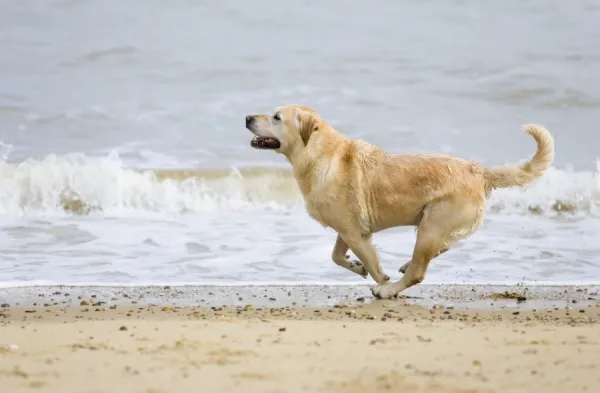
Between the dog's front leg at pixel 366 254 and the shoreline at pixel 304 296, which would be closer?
the shoreline at pixel 304 296

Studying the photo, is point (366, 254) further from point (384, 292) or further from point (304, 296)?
point (304, 296)

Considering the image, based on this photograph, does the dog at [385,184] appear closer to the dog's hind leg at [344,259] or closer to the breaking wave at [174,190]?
the dog's hind leg at [344,259]

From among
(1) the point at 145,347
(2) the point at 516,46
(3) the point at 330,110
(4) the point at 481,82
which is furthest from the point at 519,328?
(2) the point at 516,46

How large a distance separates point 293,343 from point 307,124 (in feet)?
8.79

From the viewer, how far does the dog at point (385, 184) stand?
7203 millimetres

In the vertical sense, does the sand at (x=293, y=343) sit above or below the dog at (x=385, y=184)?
below

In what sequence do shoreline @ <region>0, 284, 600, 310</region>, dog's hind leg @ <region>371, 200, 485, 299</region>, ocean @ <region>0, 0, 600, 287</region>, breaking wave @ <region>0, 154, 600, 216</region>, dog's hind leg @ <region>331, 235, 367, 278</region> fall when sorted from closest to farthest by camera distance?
shoreline @ <region>0, 284, 600, 310</region>, dog's hind leg @ <region>371, 200, 485, 299</region>, dog's hind leg @ <region>331, 235, 367, 278</region>, ocean @ <region>0, 0, 600, 287</region>, breaking wave @ <region>0, 154, 600, 216</region>

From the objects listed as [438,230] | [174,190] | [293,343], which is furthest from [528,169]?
[174,190]

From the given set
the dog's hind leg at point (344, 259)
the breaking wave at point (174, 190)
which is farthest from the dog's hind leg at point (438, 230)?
the breaking wave at point (174, 190)

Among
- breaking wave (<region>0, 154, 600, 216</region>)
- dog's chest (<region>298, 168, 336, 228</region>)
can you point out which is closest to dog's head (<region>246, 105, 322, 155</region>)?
dog's chest (<region>298, 168, 336, 228</region>)

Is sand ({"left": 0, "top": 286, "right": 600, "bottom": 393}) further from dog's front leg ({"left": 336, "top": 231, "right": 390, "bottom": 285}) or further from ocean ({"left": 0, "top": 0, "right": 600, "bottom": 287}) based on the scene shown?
ocean ({"left": 0, "top": 0, "right": 600, "bottom": 287})

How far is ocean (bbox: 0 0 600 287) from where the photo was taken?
30.0ft

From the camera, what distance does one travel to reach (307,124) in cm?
743

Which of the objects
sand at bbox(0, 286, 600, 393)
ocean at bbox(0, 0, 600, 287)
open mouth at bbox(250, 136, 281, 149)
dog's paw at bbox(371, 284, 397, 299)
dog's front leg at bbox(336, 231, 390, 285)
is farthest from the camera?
ocean at bbox(0, 0, 600, 287)
